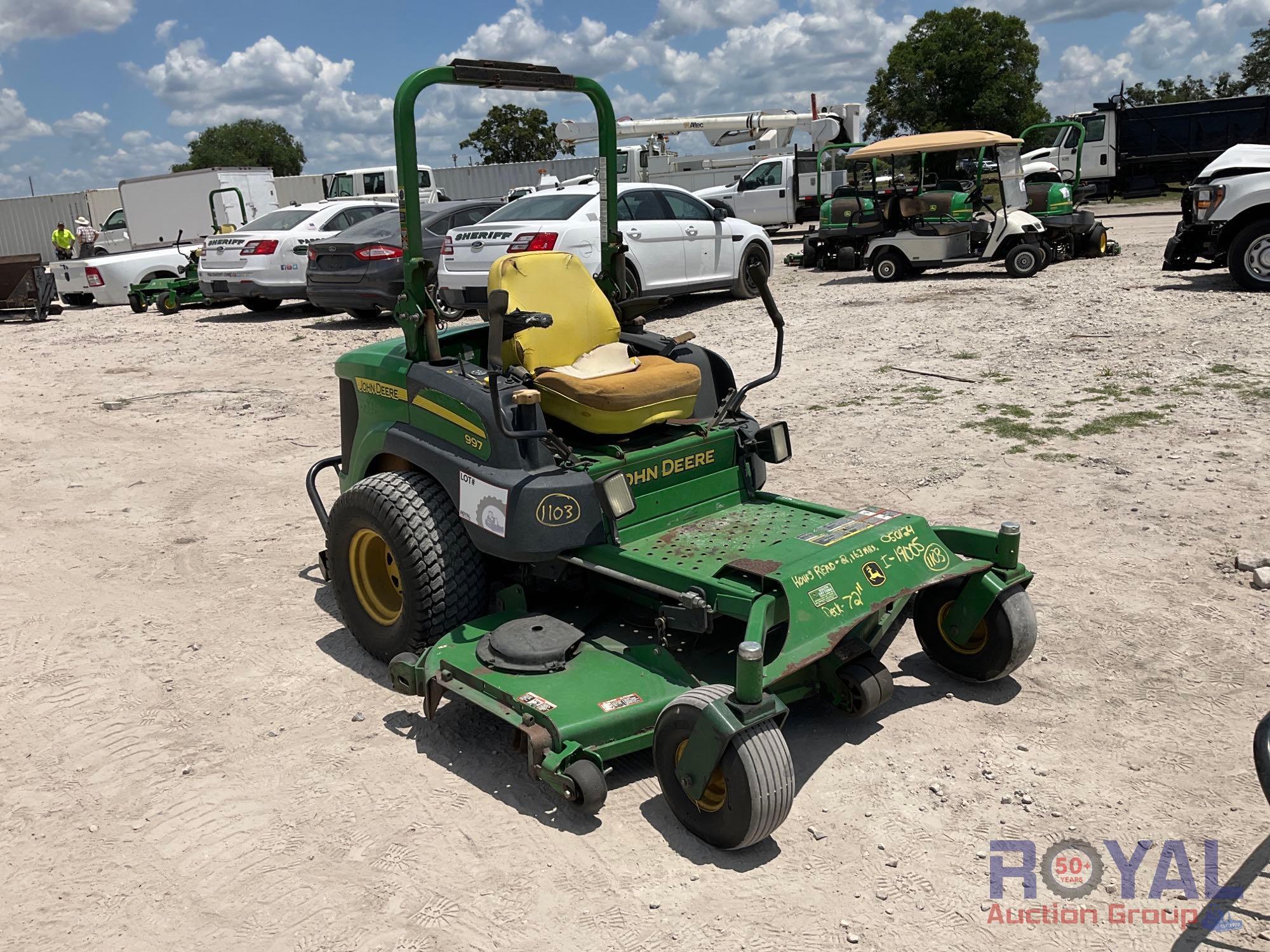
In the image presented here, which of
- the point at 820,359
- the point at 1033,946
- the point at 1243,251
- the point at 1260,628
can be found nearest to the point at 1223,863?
the point at 1033,946

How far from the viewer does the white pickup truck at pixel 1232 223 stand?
1105 centimetres

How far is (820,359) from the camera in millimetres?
9648

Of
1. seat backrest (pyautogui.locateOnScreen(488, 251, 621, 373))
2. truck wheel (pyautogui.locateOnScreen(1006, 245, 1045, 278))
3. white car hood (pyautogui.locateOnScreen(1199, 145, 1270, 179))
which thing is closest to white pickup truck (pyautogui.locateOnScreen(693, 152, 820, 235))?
truck wheel (pyautogui.locateOnScreen(1006, 245, 1045, 278))

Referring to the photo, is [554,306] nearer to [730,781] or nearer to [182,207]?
[730,781]

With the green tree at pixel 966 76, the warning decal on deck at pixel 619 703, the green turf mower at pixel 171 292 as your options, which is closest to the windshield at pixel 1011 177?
the green turf mower at pixel 171 292

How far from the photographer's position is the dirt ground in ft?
9.23

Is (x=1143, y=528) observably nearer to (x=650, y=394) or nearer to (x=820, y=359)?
(x=650, y=394)

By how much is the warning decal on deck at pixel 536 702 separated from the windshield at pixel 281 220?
1274 cm

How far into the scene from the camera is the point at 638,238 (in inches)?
467

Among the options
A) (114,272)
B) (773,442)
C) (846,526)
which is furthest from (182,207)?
(846,526)

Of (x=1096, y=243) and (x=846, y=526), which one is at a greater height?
(x=1096, y=243)

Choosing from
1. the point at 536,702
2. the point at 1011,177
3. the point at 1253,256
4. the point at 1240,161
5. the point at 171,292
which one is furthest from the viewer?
the point at 171,292

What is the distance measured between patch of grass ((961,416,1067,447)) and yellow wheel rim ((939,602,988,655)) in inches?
126

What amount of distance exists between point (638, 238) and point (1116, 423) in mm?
6321
